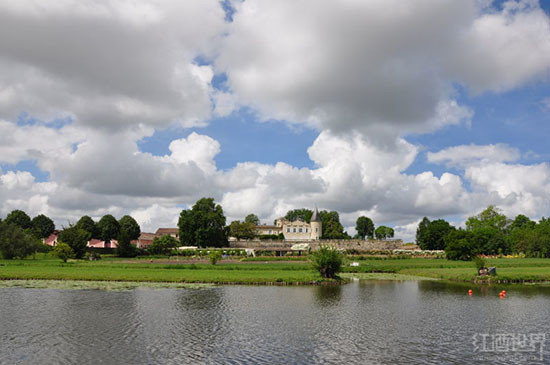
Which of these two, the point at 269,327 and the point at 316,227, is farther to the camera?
the point at 316,227

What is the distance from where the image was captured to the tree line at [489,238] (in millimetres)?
89812

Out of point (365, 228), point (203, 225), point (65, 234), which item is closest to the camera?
point (65, 234)

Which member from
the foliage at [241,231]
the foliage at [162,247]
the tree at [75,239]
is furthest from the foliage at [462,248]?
the foliage at [241,231]

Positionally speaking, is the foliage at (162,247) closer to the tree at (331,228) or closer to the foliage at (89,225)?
the foliage at (89,225)

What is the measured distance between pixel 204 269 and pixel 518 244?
9174 centimetres

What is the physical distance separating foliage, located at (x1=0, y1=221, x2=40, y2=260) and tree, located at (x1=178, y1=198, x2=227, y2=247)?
38235 mm

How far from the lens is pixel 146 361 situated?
17500 millimetres

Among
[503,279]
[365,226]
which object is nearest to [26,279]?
[503,279]

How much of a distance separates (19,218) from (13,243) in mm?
63500

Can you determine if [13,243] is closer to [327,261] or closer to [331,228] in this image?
[327,261]

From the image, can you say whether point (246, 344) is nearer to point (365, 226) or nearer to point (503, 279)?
point (503, 279)

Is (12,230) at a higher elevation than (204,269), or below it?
higher

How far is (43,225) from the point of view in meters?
145

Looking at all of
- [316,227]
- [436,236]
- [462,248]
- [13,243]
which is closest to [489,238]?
[436,236]
